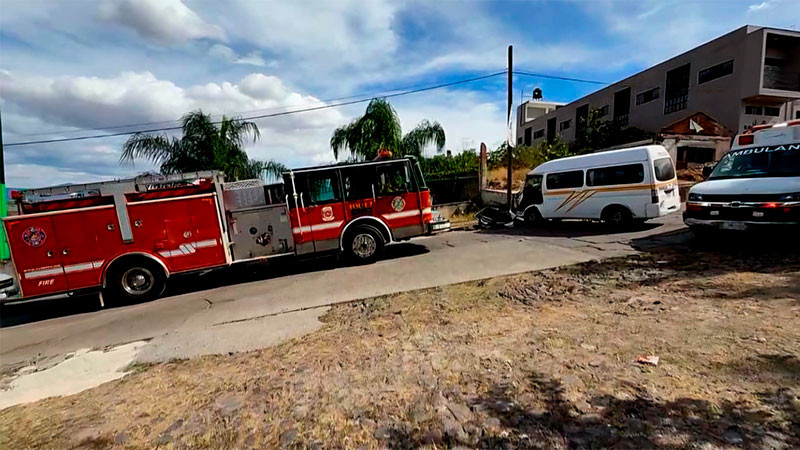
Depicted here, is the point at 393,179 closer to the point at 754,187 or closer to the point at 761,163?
the point at 754,187

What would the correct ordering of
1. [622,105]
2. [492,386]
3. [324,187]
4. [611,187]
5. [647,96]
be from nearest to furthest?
[492,386]
[324,187]
[611,187]
[647,96]
[622,105]

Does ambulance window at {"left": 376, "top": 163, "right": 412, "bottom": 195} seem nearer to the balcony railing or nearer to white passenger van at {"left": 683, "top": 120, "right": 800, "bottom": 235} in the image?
white passenger van at {"left": 683, "top": 120, "right": 800, "bottom": 235}

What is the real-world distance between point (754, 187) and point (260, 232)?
995 cm

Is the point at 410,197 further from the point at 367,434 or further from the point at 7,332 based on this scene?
the point at 7,332

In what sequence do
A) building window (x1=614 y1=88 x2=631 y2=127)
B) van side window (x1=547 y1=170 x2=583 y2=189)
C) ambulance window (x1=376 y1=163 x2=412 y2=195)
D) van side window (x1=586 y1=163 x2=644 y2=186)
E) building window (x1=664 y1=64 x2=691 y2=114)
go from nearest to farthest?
ambulance window (x1=376 y1=163 x2=412 y2=195) → van side window (x1=586 y1=163 x2=644 y2=186) → van side window (x1=547 y1=170 x2=583 y2=189) → building window (x1=664 y1=64 x2=691 y2=114) → building window (x1=614 y1=88 x2=631 y2=127)

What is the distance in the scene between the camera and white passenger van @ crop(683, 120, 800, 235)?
621cm

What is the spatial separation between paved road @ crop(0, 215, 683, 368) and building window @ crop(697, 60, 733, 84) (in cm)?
1997

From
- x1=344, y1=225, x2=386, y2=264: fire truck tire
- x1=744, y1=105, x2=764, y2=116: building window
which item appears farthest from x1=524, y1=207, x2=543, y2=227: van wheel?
x1=744, y1=105, x2=764, y2=116: building window

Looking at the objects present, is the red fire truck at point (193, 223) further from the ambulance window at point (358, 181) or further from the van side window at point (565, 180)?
the van side window at point (565, 180)

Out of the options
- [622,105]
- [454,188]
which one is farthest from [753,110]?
[454,188]

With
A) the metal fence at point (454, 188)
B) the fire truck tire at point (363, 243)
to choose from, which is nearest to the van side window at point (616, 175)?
the fire truck tire at point (363, 243)

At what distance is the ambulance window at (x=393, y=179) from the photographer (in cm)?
A: 863

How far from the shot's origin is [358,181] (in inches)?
336

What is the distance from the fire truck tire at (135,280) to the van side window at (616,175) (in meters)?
11.8
